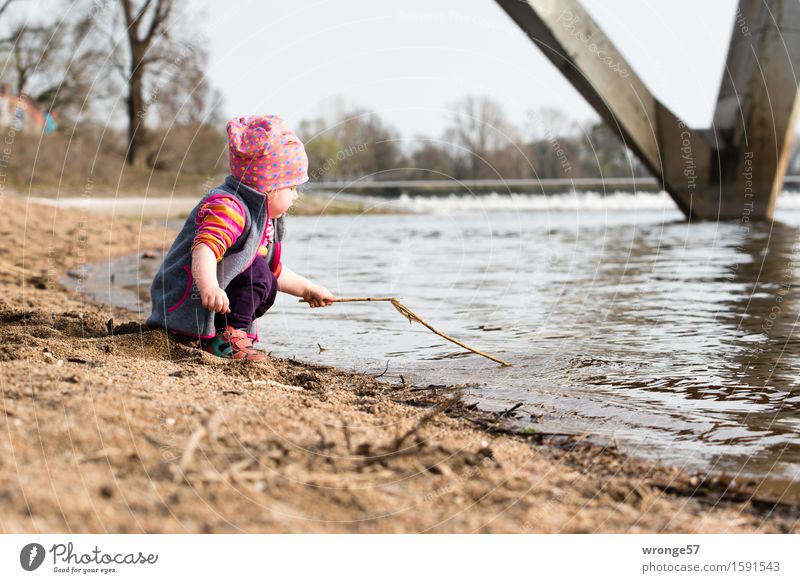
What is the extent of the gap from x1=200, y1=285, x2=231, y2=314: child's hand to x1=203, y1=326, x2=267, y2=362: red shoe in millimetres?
268

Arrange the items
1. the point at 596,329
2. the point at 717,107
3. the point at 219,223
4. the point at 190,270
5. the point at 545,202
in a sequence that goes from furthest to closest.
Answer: the point at 545,202 → the point at 717,107 → the point at 596,329 → the point at 190,270 → the point at 219,223

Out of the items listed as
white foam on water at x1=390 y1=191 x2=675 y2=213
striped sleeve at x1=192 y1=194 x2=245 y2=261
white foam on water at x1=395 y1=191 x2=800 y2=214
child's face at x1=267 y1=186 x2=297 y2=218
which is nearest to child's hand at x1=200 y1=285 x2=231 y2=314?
striped sleeve at x1=192 y1=194 x2=245 y2=261

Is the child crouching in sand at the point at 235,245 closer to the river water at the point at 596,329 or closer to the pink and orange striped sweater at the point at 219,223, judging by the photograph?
the pink and orange striped sweater at the point at 219,223

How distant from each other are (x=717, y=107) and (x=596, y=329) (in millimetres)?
6474

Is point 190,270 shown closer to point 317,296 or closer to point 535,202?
point 317,296

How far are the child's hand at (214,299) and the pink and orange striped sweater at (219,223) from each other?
145mm

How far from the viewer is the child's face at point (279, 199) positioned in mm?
3205

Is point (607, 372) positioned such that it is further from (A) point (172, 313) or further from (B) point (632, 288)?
(B) point (632, 288)

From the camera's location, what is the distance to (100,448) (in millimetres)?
1646

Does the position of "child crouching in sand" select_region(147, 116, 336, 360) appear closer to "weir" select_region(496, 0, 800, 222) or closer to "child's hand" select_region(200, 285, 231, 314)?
"child's hand" select_region(200, 285, 231, 314)

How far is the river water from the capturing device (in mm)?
2358

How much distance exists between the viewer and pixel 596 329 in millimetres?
3846

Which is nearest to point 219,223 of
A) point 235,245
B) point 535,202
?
point 235,245

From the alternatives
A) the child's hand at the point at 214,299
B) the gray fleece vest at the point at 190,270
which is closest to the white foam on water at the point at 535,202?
the gray fleece vest at the point at 190,270
